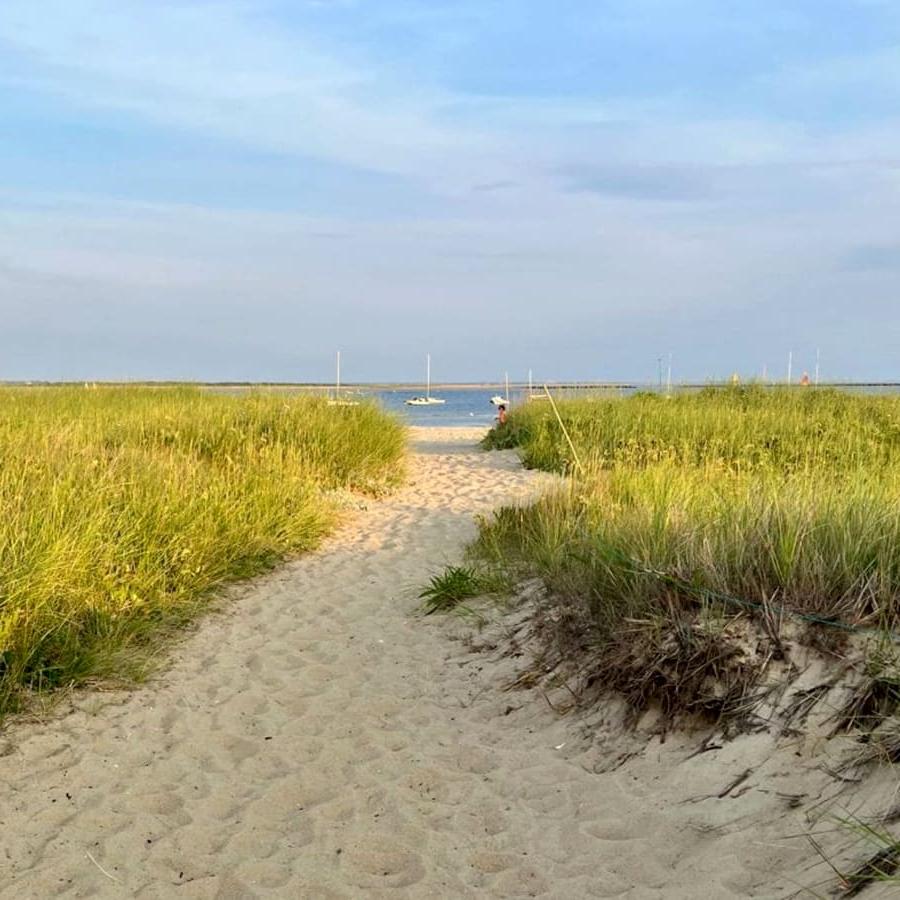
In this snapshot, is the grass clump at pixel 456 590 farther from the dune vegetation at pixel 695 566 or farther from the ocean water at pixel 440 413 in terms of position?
the ocean water at pixel 440 413

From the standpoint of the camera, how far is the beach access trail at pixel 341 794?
3080mm

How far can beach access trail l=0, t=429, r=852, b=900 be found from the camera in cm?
308

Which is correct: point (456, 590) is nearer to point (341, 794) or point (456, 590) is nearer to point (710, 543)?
point (710, 543)

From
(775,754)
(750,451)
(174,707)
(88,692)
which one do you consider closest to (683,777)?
(775,754)

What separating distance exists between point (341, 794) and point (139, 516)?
3588mm

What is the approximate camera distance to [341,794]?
12.4ft

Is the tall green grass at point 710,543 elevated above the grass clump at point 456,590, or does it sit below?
above

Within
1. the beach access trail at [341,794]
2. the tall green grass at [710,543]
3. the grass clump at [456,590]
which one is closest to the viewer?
the beach access trail at [341,794]

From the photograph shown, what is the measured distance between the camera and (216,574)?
689 centimetres

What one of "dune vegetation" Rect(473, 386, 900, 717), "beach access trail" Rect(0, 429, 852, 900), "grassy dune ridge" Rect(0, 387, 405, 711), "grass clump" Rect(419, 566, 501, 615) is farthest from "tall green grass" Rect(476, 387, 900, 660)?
"grassy dune ridge" Rect(0, 387, 405, 711)

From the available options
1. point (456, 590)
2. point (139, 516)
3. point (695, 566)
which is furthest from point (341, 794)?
point (139, 516)

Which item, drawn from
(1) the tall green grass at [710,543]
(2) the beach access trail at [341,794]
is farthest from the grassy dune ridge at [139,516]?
(1) the tall green grass at [710,543]

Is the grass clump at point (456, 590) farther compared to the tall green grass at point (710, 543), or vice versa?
the grass clump at point (456, 590)

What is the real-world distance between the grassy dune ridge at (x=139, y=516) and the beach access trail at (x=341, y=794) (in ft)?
1.25
